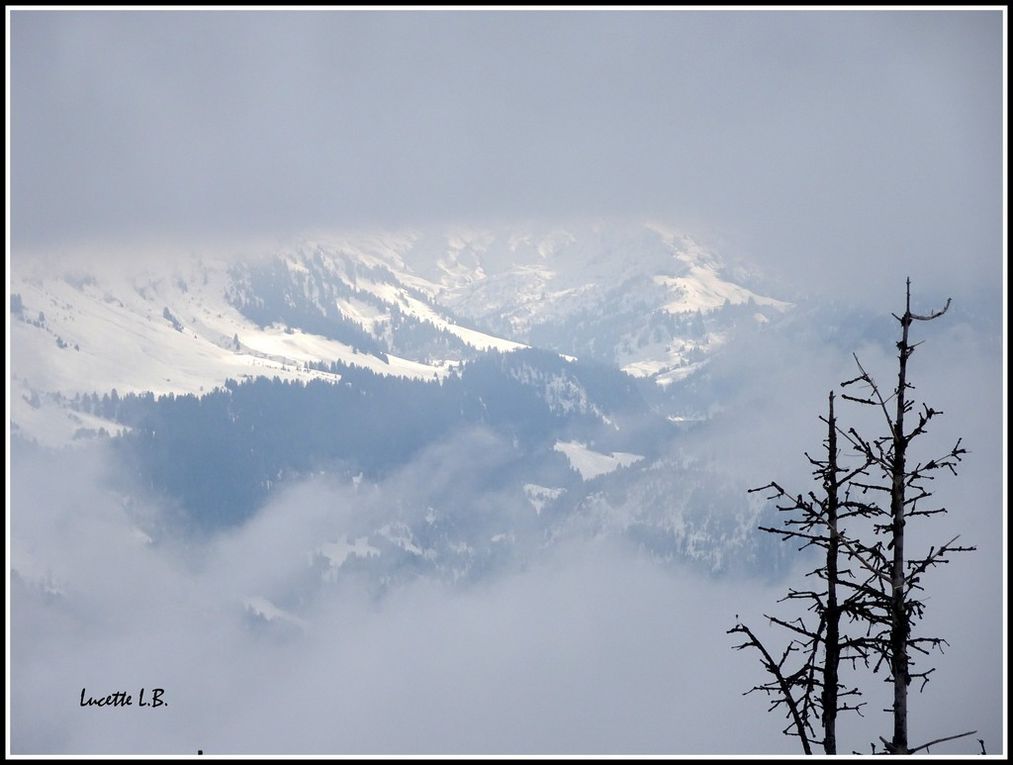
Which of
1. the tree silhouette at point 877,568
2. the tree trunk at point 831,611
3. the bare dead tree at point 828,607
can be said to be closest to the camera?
the tree silhouette at point 877,568

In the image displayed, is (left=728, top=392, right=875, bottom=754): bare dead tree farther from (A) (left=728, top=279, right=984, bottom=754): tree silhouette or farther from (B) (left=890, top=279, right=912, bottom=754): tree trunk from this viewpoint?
(B) (left=890, top=279, right=912, bottom=754): tree trunk

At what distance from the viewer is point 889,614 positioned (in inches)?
949

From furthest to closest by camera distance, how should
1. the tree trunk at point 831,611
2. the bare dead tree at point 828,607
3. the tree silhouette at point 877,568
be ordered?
the tree trunk at point 831,611 → the bare dead tree at point 828,607 → the tree silhouette at point 877,568

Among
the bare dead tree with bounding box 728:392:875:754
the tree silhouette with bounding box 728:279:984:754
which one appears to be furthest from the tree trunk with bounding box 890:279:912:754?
the bare dead tree with bounding box 728:392:875:754

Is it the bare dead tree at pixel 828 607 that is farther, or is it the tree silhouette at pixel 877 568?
the bare dead tree at pixel 828 607

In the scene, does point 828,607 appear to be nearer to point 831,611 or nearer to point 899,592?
point 831,611

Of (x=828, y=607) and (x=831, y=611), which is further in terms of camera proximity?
(x=828, y=607)

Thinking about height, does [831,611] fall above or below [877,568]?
below

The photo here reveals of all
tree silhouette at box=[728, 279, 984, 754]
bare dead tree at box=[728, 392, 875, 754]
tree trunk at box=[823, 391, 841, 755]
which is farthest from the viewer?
tree trunk at box=[823, 391, 841, 755]

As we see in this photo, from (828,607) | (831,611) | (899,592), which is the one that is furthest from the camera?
(828,607)

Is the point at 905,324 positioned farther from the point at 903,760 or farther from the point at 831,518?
the point at 903,760

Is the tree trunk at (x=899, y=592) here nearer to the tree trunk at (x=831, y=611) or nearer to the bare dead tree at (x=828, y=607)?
the bare dead tree at (x=828, y=607)

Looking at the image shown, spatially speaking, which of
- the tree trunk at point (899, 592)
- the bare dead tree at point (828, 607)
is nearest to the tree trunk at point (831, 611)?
the bare dead tree at point (828, 607)

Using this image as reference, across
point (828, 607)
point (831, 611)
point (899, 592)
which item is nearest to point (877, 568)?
point (899, 592)
